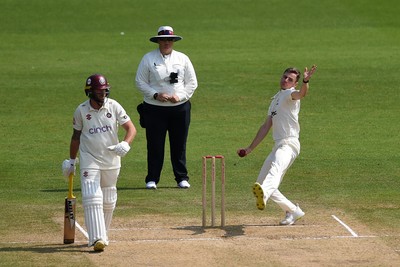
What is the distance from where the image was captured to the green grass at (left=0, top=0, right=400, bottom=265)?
15.9 m

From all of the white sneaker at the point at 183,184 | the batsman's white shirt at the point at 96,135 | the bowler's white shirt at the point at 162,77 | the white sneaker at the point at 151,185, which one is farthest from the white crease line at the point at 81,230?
the bowler's white shirt at the point at 162,77

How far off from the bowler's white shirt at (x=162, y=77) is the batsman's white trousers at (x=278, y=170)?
9.38 feet

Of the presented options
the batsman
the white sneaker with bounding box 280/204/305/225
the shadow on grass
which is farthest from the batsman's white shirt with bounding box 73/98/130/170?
the white sneaker with bounding box 280/204/305/225

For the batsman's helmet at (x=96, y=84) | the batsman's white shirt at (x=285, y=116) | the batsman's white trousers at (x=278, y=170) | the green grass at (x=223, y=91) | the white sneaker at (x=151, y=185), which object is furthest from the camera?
the white sneaker at (x=151, y=185)

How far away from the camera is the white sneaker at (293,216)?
13.9 metres

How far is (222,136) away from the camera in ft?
66.3

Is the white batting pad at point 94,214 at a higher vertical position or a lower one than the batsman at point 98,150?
lower

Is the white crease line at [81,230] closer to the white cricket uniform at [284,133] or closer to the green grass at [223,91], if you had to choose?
the green grass at [223,91]

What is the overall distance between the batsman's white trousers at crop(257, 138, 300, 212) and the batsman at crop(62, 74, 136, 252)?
6.00 ft

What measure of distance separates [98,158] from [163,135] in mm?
3924

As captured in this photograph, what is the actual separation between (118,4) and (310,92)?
12630 millimetres

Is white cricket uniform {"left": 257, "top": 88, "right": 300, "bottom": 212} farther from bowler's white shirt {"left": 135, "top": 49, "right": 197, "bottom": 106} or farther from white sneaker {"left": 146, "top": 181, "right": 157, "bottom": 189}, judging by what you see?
white sneaker {"left": 146, "top": 181, "right": 157, "bottom": 189}

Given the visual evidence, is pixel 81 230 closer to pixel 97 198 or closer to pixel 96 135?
pixel 97 198

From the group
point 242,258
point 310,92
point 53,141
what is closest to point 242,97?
point 310,92
